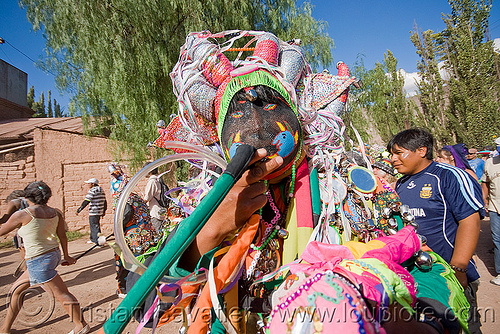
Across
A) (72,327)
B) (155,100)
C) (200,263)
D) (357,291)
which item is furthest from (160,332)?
(155,100)

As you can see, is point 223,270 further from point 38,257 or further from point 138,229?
point 38,257

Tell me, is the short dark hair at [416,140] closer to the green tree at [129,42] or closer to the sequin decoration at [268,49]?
the sequin decoration at [268,49]

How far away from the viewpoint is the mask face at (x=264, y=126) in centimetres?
112

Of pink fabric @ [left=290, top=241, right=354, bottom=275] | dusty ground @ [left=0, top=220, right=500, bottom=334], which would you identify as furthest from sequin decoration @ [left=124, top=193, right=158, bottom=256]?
pink fabric @ [left=290, top=241, right=354, bottom=275]

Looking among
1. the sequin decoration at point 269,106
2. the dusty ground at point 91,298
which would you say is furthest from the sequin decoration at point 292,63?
the dusty ground at point 91,298

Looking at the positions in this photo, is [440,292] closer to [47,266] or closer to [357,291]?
[357,291]

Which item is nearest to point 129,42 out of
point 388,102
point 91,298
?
point 91,298

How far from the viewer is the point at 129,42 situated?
6816 mm

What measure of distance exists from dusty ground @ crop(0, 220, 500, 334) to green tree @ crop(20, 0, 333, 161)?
306 cm

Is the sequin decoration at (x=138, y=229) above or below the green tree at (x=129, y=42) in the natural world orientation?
below

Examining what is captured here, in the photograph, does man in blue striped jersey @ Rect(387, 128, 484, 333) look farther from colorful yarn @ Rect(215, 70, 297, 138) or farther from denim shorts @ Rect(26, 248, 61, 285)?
denim shorts @ Rect(26, 248, 61, 285)

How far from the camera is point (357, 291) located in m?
0.69

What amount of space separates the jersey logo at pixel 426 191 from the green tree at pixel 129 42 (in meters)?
5.74

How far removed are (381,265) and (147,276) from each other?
0.69m
